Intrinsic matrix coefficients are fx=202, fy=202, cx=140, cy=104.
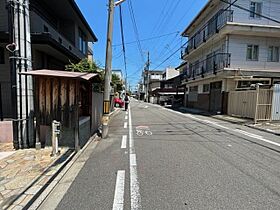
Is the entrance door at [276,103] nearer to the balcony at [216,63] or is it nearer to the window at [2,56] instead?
the balcony at [216,63]

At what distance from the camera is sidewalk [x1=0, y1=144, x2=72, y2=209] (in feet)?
11.4

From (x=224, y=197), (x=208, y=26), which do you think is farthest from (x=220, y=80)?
(x=224, y=197)

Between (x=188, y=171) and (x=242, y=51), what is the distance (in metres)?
16.9

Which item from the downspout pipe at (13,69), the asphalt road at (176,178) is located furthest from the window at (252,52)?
the downspout pipe at (13,69)

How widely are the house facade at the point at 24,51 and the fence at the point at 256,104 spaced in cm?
1205

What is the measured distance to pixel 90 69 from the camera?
37.4ft

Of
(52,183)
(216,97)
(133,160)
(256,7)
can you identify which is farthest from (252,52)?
(52,183)

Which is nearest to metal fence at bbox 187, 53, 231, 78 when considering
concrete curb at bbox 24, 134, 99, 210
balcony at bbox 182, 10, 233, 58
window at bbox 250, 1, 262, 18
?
balcony at bbox 182, 10, 233, 58

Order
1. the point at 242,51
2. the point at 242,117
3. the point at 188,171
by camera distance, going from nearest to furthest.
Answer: the point at 188,171 → the point at 242,117 → the point at 242,51

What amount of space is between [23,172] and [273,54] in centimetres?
2159

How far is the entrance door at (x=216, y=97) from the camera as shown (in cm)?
1972

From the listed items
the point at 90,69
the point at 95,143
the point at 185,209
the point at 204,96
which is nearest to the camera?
the point at 185,209

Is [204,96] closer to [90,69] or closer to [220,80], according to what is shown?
[220,80]

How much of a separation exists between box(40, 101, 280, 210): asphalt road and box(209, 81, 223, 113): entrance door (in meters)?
12.9
